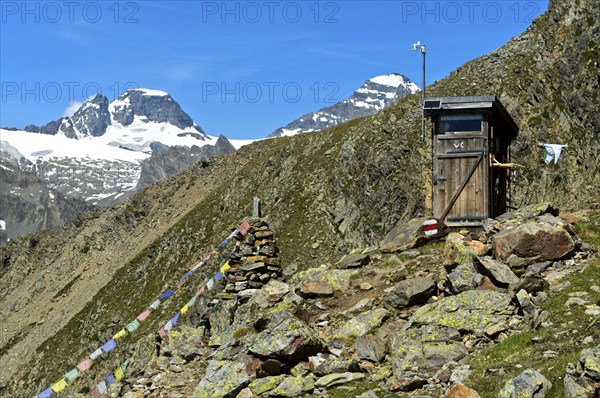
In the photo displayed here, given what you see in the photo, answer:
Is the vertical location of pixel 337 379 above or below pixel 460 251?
below

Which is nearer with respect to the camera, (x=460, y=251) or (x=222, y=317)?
(x=460, y=251)

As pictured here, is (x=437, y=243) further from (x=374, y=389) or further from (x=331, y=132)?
(x=331, y=132)

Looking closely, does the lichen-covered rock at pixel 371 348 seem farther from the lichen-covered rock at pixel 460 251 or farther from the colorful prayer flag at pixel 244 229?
the colorful prayer flag at pixel 244 229

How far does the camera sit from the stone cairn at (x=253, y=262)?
22.1 metres

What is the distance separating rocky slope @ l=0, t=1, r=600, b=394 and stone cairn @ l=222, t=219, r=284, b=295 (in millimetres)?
24123

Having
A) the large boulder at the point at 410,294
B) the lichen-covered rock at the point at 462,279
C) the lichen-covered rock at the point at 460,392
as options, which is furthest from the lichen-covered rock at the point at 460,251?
the lichen-covered rock at the point at 460,392

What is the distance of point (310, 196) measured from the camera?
67.7m

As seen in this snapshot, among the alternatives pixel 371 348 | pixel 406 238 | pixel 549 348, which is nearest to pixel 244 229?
pixel 406 238

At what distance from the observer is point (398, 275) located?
1906 cm

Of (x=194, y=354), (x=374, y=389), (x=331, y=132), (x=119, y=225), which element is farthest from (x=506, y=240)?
(x=119, y=225)

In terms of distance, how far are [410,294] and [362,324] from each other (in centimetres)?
154

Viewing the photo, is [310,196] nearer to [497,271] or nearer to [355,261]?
[355,261]

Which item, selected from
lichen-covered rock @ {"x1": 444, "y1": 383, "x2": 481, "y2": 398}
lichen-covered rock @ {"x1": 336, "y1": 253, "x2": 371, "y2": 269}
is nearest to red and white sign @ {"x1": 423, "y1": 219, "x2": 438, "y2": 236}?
lichen-covered rock @ {"x1": 336, "y1": 253, "x2": 371, "y2": 269}

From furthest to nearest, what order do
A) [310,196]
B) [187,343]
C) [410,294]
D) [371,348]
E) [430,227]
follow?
[310,196]
[430,227]
[187,343]
[410,294]
[371,348]
